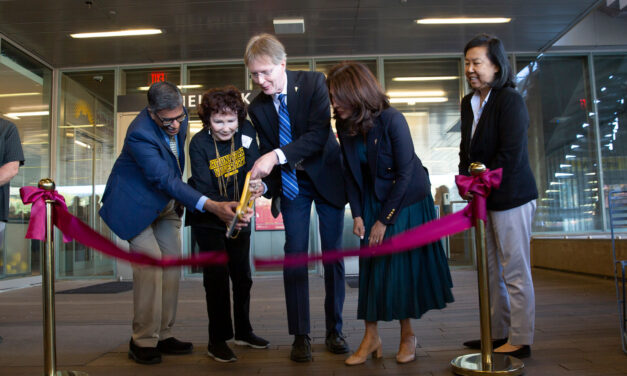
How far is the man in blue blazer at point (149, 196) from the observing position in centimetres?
252

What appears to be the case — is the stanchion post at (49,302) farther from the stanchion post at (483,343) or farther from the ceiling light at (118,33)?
the ceiling light at (118,33)

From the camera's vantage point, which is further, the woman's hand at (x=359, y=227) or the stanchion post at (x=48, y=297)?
the woman's hand at (x=359, y=227)

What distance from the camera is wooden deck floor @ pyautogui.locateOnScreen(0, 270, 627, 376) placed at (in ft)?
7.65

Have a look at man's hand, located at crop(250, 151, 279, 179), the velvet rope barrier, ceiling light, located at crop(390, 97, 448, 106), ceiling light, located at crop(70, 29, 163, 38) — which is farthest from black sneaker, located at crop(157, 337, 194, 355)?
ceiling light, located at crop(390, 97, 448, 106)

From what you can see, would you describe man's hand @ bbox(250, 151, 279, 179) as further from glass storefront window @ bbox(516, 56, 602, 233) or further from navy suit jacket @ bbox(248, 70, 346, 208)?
glass storefront window @ bbox(516, 56, 602, 233)

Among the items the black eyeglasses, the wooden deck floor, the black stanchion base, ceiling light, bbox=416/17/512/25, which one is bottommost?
the wooden deck floor

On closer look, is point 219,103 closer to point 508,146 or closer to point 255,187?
point 255,187

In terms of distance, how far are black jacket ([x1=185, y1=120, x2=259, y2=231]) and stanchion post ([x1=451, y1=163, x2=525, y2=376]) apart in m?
1.17

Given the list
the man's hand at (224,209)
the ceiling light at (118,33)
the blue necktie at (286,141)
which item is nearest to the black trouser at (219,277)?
the man's hand at (224,209)

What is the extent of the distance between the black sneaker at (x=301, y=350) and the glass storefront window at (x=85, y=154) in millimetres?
5907

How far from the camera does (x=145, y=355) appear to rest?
2.53 m

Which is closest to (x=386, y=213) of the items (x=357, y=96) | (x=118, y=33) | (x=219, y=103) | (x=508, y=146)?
(x=357, y=96)

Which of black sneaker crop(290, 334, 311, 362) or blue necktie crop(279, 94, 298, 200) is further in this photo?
blue necktie crop(279, 94, 298, 200)

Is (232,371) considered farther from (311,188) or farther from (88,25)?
(88,25)
